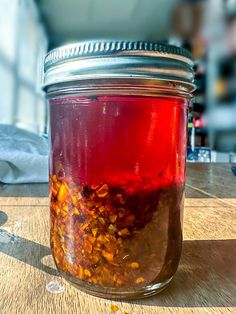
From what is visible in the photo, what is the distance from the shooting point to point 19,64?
272 centimetres

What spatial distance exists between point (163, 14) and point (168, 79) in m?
2.94

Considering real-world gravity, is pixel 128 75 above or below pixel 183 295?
above

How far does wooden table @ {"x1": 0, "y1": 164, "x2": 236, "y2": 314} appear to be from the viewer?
0.19 meters

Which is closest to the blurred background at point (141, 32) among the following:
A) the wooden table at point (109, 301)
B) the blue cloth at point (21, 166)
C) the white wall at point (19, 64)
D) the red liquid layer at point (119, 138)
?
the white wall at point (19, 64)

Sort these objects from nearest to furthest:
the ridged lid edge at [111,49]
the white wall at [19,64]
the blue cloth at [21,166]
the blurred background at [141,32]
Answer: the ridged lid edge at [111,49] < the blue cloth at [21,166] < the blurred background at [141,32] < the white wall at [19,64]

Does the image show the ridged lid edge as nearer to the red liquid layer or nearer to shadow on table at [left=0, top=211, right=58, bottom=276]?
the red liquid layer

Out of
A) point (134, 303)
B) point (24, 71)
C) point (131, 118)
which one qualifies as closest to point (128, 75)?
point (131, 118)

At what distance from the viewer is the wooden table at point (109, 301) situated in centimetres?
19

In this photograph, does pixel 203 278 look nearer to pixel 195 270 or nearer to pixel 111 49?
pixel 195 270

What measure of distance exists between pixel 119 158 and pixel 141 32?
1847 millimetres

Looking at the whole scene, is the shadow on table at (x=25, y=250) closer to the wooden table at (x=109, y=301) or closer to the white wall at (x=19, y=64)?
the wooden table at (x=109, y=301)

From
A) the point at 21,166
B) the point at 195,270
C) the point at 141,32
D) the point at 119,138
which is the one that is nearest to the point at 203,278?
the point at 195,270

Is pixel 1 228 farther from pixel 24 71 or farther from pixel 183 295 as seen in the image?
pixel 24 71

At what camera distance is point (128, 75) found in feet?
0.62
